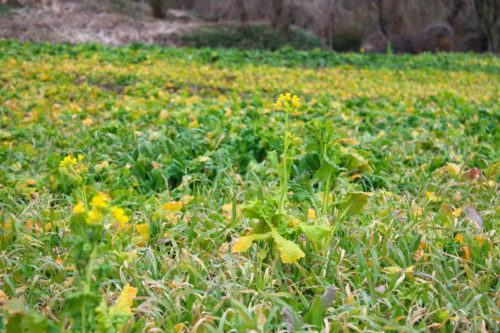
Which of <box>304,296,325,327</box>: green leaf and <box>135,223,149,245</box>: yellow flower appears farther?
<box>135,223,149,245</box>: yellow flower

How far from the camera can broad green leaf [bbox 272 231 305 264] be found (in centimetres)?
162

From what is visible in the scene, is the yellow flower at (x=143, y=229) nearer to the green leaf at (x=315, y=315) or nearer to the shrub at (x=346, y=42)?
the green leaf at (x=315, y=315)

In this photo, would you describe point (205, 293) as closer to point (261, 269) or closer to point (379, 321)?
point (261, 269)

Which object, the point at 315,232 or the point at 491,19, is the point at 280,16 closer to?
the point at 491,19

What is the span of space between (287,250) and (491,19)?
18180 mm

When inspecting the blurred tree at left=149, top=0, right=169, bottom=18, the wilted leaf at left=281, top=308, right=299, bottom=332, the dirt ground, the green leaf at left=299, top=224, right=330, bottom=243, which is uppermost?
the blurred tree at left=149, top=0, right=169, bottom=18

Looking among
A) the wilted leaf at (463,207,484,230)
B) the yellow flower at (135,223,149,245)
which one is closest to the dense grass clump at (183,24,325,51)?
the wilted leaf at (463,207,484,230)

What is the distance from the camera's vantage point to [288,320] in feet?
4.75

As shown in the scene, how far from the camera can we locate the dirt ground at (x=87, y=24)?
43.6ft

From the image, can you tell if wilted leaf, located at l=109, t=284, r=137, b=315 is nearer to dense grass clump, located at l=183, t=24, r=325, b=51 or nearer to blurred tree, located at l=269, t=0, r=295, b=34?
dense grass clump, located at l=183, t=24, r=325, b=51

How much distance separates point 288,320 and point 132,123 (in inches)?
115

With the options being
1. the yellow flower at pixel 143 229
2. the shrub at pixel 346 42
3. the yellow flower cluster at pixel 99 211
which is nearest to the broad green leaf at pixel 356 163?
the yellow flower at pixel 143 229

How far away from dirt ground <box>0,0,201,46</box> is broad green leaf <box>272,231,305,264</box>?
12.9m

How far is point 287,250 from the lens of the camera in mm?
1637
